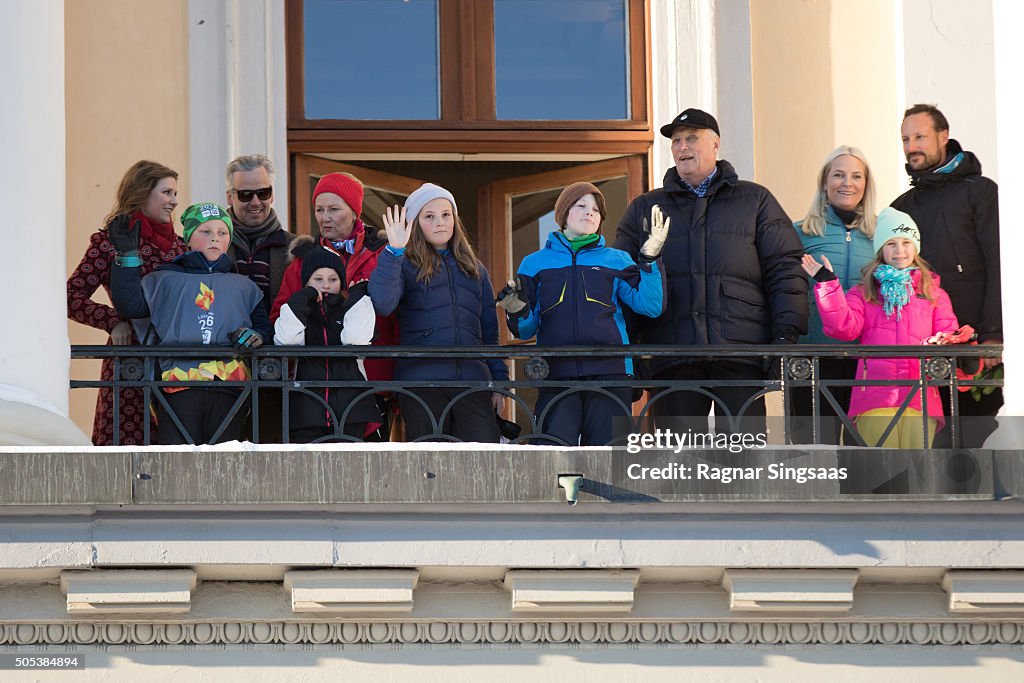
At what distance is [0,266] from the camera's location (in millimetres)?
7430

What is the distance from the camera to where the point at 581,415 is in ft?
25.2

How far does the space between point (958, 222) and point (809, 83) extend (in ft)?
8.45

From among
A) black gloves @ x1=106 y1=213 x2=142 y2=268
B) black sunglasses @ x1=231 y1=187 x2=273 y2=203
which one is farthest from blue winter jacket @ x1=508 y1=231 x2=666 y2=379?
black gloves @ x1=106 y1=213 x2=142 y2=268

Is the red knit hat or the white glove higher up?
the red knit hat

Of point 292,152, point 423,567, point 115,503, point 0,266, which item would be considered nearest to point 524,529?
point 423,567

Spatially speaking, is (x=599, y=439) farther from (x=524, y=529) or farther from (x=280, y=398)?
(x=280, y=398)

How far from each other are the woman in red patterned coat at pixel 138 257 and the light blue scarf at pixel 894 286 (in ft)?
9.62

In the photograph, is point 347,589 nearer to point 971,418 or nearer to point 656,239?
point 656,239

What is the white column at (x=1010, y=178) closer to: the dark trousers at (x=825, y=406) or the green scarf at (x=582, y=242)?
the dark trousers at (x=825, y=406)

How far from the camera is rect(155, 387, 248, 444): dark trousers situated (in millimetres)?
7578

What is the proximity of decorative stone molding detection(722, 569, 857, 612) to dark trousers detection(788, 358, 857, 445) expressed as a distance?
1.87ft

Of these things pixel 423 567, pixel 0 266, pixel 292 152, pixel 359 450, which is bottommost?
pixel 423 567

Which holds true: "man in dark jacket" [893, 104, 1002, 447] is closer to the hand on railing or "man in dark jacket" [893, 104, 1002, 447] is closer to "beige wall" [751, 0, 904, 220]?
the hand on railing

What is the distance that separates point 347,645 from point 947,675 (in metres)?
2.32
